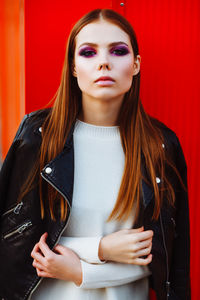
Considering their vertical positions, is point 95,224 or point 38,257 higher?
point 95,224

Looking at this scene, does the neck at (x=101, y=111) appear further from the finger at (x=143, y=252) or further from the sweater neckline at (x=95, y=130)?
the finger at (x=143, y=252)

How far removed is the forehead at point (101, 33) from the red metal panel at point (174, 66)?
35 centimetres

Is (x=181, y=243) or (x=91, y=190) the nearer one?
(x=91, y=190)

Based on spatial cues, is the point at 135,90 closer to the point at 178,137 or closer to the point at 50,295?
the point at 178,137

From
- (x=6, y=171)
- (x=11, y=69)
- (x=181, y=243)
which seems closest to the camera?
(x=6, y=171)

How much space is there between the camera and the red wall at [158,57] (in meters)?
1.70

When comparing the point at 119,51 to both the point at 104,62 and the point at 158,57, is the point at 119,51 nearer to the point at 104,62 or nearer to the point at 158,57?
the point at 104,62

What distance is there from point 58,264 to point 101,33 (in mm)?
827

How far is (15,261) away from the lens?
56.7 inches

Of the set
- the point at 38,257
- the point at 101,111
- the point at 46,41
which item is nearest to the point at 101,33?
the point at 101,111

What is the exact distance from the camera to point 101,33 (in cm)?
140

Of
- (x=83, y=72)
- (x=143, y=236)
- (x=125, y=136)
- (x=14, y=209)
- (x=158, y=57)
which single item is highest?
(x=158, y=57)

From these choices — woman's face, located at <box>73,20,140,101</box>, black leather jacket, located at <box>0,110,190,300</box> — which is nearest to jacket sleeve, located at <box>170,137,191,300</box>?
black leather jacket, located at <box>0,110,190,300</box>

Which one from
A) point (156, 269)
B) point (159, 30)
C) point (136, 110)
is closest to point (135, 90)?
point (136, 110)
